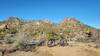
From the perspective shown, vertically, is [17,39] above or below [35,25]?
below

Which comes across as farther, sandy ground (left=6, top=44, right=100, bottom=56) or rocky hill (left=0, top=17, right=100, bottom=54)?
rocky hill (left=0, top=17, right=100, bottom=54)

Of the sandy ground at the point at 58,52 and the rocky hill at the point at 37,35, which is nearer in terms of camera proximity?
the sandy ground at the point at 58,52

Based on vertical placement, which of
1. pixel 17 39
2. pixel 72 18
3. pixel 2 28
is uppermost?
pixel 72 18

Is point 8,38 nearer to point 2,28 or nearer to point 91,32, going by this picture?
point 2,28

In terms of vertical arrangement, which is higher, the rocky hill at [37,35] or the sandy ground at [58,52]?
the rocky hill at [37,35]

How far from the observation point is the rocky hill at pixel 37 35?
19800 millimetres

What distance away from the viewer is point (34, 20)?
30750 mm

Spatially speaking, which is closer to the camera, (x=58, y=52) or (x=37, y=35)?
(x=58, y=52)

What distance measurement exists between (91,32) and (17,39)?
492 inches

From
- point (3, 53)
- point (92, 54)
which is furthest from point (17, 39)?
point (92, 54)

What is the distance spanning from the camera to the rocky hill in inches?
780

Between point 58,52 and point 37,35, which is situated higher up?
point 37,35

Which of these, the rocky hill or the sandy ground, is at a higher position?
the rocky hill

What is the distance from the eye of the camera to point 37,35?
2330cm
